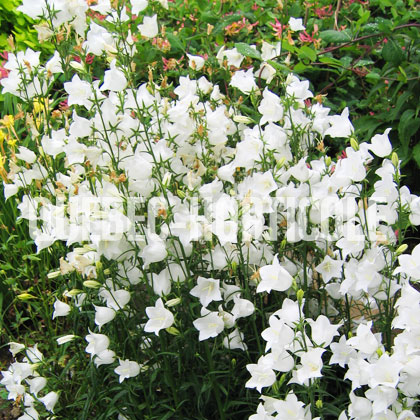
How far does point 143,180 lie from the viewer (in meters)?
2.36

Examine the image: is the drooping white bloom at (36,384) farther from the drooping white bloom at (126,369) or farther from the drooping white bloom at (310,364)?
the drooping white bloom at (310,364)

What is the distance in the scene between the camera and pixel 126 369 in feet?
7.87

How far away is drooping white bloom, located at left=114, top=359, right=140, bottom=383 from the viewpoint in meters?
2.40

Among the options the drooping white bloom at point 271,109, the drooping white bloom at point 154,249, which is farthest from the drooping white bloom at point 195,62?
the drooping white bloom at point 154,249

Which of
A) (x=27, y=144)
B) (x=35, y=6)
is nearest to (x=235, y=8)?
(x=27, y=144)

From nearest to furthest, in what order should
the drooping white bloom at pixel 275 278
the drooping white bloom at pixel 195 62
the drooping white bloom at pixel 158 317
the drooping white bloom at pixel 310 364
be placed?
1. the drooping white bloom at pixel 310 364
2. the drooping white bloom at pixel 275 278
3. the drooping white bloom at pixel 158 317
4. the drooping white bloom at pixel 195 62

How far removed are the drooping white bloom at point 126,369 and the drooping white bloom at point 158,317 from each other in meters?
0.27

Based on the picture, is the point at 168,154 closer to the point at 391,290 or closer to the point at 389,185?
the point at 389,185

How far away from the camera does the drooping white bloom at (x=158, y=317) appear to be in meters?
2.20

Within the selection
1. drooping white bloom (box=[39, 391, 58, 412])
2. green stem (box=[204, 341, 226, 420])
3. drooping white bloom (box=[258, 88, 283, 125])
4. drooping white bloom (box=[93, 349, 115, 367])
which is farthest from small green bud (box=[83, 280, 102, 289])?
drooping white bloom (box=[258, 88, 283, 125])

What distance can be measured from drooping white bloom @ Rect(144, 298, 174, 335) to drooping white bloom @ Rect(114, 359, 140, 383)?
0.88 feet

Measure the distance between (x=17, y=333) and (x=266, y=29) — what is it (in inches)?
107

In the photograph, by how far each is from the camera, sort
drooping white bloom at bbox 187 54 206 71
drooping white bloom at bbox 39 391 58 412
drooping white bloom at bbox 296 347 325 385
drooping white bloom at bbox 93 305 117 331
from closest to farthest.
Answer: drooping white bloom at bbox 296 347 325 385 → drooping white bloom at bbox 93 305 117 331 → drooping white bloom at bbox 39 391 58 412 → drooping white bloom at bbox 187 54 206 71

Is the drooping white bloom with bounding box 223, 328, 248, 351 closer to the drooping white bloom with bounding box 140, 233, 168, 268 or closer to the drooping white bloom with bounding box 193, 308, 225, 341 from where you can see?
the drooping white bloom with bounding box 193, 308, 225, 341
